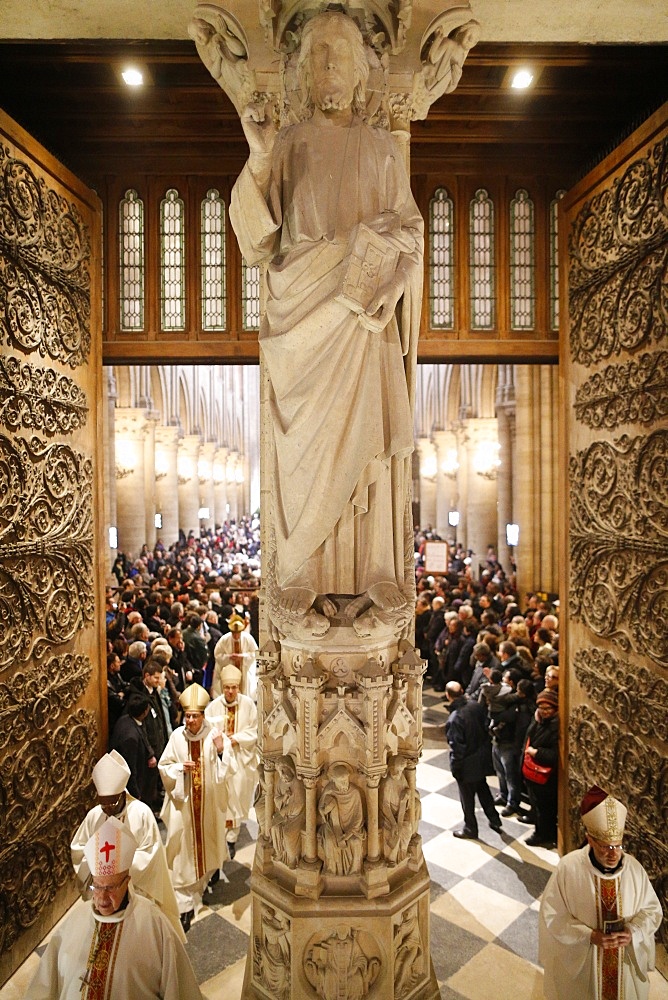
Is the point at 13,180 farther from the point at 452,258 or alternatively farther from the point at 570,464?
the point at 570,464

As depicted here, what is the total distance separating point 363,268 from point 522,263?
390 centimetres

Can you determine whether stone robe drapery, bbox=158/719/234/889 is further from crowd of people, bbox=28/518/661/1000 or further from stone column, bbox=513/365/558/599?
stone column, bbox=513/365/558/599

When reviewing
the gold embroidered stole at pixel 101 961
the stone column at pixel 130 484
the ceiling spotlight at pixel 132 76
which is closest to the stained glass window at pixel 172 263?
the ceiling spotlight at pixel 132 76

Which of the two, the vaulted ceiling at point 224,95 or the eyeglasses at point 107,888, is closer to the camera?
the eyeglasses at point 107,888

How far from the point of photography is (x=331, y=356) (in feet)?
8.41

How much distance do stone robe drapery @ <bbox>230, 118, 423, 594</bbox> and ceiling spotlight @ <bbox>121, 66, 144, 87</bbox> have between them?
8.98 ft

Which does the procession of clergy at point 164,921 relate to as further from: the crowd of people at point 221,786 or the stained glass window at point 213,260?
the stained glass window at point 213,260

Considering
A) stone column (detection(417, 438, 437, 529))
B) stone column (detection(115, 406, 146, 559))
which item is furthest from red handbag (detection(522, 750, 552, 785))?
stone column (detection(417, 438, 437, 529))

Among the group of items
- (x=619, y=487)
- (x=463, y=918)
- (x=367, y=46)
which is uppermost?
(x=367, y=46)

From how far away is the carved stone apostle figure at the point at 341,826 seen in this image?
102 inches

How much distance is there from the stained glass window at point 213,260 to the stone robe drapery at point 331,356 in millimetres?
3245

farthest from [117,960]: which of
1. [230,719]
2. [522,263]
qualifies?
[522,263]

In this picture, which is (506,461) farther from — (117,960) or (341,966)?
(117,960)

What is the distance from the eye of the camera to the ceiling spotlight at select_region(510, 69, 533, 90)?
15.2 ft
